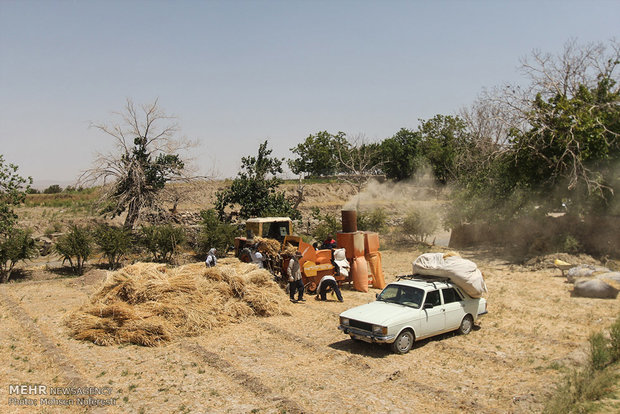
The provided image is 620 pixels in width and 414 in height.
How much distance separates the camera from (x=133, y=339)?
9.73 meters

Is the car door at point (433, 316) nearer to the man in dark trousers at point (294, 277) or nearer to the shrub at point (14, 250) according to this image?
the man in dark trousers at point (294, 277)

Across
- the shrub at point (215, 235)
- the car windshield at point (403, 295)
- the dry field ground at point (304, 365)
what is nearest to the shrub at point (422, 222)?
the shrub at point (215, 235)

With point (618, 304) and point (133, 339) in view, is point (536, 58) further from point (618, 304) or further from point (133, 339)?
point (133, 339)

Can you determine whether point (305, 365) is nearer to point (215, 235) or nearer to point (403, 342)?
point (403, 342)

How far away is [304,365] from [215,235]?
1356 cm

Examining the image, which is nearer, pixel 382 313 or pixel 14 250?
pixel 382 313

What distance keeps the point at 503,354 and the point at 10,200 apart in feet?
63.0

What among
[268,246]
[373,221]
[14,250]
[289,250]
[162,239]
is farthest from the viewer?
[373,221]

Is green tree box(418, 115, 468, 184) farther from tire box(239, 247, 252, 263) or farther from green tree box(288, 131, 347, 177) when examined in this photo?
tire box(239, 247, 252, 263)

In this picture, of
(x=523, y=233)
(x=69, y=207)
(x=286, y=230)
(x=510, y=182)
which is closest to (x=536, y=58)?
(x=510, y=182)

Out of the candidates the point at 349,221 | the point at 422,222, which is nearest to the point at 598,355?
the point at 349,221

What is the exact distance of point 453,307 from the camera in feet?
33.4

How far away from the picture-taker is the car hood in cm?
910

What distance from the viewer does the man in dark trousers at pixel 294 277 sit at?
1348 cm
